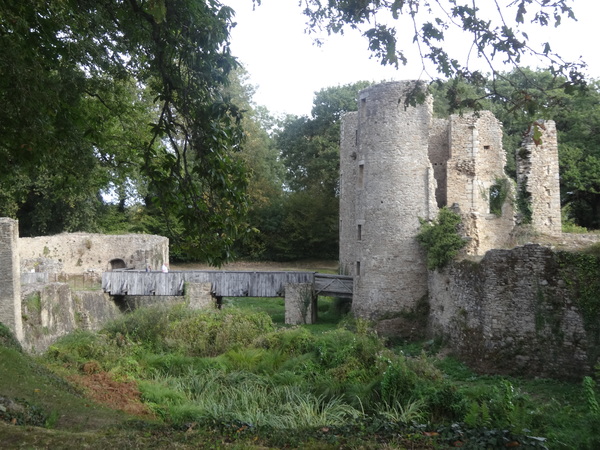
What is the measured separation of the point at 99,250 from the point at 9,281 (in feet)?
56.0

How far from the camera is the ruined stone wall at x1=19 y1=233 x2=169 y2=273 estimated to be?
29.2 m

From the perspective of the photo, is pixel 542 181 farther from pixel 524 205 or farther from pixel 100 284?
pixel 100 284

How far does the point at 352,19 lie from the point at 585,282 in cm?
777

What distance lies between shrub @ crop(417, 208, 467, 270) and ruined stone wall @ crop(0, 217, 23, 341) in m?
11.0

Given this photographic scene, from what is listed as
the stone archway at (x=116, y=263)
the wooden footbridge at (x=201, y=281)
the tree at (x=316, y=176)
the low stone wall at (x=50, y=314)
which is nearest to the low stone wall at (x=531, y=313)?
the wooden footbridge at (x=201, y=281)

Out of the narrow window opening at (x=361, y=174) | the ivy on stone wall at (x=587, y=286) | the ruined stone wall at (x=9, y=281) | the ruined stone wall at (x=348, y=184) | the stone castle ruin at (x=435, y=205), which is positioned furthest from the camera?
the ruined stone wall at (x=348, y=184)

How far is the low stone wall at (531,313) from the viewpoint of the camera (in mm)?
11336

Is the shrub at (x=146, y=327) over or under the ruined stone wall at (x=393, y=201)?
under

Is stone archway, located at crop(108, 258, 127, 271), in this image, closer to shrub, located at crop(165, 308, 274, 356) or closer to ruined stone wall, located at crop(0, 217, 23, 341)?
shrub, located at crop(165, 308, 274, 356)

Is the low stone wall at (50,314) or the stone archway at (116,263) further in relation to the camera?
the stone archway at (116,263)

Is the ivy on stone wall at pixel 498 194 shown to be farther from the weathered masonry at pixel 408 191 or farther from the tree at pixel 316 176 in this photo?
the tree at pixel 316 176

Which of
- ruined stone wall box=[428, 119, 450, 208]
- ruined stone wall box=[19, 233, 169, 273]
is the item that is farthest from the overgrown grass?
ruined stone wall box=[19, 233, 169, 273]

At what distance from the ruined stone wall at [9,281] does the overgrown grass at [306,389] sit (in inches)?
47.3

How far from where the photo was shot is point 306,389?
11.3 m
